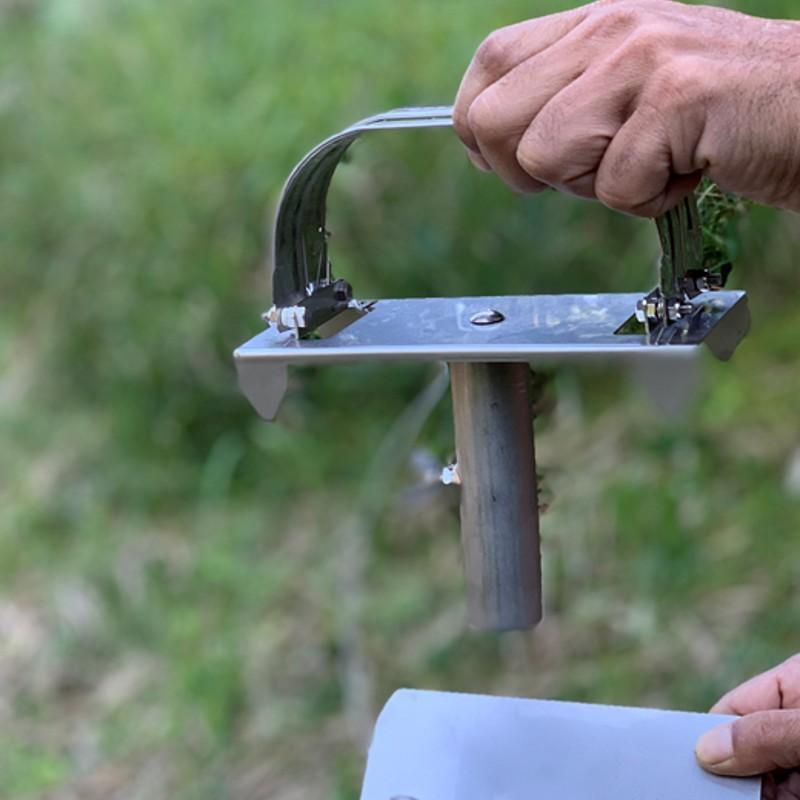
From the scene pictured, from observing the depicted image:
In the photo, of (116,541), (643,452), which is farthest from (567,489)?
(116,541)

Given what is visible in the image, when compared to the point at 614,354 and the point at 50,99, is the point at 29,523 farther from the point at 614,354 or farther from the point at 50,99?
the point at 614,354

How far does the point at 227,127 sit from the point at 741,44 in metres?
2.37

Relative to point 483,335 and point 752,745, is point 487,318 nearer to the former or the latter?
point 483,335

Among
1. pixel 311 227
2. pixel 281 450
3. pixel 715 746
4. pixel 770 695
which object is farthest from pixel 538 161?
pixel 281 450

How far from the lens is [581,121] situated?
2.93ft

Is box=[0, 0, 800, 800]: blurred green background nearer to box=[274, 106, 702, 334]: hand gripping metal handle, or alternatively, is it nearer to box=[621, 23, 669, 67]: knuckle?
box=[274, 106, 702, 334]: hand gripping metal handle

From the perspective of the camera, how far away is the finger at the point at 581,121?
0.89m

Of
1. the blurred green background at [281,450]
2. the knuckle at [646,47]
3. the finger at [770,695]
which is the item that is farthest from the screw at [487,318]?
the blurred green background at [281,450]

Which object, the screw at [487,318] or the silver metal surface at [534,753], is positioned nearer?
the screw at [487,318]

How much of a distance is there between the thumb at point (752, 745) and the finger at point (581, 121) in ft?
1.62

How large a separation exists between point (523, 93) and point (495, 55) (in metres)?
0.05

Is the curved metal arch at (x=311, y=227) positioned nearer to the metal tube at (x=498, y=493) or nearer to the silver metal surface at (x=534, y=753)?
the metal tube at (x=498, y=493)

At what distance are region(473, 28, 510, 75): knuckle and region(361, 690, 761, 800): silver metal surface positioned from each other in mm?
560

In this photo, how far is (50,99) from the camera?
3.49 m
